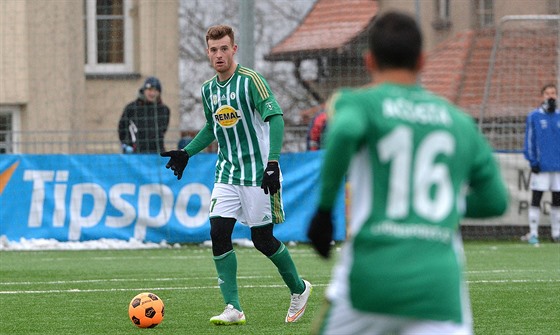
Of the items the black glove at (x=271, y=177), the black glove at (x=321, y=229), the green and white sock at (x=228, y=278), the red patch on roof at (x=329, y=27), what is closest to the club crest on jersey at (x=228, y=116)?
the black glove at (x=271, y=177)

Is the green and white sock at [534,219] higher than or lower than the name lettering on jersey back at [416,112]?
lower

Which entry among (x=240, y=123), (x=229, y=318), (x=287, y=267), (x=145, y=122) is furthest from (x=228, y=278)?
Result: (x=145, y=122)

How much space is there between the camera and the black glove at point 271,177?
7.96 meters

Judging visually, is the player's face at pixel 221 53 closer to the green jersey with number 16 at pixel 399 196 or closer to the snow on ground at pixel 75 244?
the green jersey with number 16 at pixel 399 196

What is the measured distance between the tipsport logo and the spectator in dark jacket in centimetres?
86

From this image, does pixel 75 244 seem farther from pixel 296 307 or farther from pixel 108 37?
pixel 296 307

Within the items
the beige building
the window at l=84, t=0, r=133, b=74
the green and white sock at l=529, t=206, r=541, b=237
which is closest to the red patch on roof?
the beige building

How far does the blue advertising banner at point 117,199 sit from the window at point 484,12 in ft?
55.2

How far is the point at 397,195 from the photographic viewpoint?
157 inches

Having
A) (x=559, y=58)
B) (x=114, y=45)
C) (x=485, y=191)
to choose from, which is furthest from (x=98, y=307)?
(x=114, y=45)

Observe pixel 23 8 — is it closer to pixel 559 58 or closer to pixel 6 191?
pixel 6 191

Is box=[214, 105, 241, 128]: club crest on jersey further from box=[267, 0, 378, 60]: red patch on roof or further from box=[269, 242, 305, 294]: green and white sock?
box=[267, 0, 378, 60]: red patch on roof

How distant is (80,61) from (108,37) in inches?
39.2

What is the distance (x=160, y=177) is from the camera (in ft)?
54.1
